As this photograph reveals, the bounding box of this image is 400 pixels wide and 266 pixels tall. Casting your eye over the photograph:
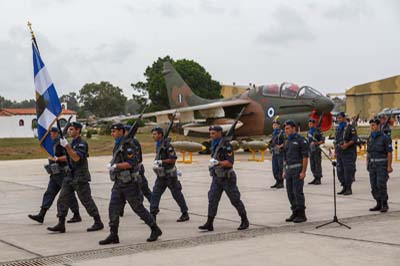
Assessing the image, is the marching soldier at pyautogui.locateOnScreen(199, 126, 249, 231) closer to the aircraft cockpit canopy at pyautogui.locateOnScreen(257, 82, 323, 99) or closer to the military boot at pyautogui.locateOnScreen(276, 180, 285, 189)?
the military boot at pyautogui.locateOnScreen(276, 180, 285, 189)

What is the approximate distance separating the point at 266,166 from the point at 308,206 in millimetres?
9905

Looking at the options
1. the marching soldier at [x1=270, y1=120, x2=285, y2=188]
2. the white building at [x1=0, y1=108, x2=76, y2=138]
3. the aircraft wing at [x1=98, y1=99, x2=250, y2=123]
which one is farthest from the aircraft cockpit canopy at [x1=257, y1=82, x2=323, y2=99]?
the white building at [x1=0, y1=108, x2=76, y2=138]

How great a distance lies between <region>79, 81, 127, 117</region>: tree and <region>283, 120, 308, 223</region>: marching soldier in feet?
340

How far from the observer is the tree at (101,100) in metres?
113

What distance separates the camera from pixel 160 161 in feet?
32.5

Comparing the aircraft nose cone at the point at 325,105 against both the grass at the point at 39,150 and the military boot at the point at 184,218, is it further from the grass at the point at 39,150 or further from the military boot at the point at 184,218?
the military boot at the point at 184,218

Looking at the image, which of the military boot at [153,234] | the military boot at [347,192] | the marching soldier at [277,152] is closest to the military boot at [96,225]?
the military boot at [153,234]

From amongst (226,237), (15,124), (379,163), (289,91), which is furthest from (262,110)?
(15,124)

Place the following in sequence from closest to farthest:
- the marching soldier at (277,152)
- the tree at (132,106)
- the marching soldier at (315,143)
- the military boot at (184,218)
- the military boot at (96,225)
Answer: the military boot at (96,225), the military boot at (184,218), the marching soldier at (277,152), the marching soldier at (315,143), the tree at (132,106)

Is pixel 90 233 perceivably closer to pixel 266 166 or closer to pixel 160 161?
pixel 160 161

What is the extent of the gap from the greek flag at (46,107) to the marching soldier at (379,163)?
5.42 metres

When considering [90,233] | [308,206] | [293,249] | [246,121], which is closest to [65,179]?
[90,233]

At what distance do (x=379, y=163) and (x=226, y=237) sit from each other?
11.8 feet

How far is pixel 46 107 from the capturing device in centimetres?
980
